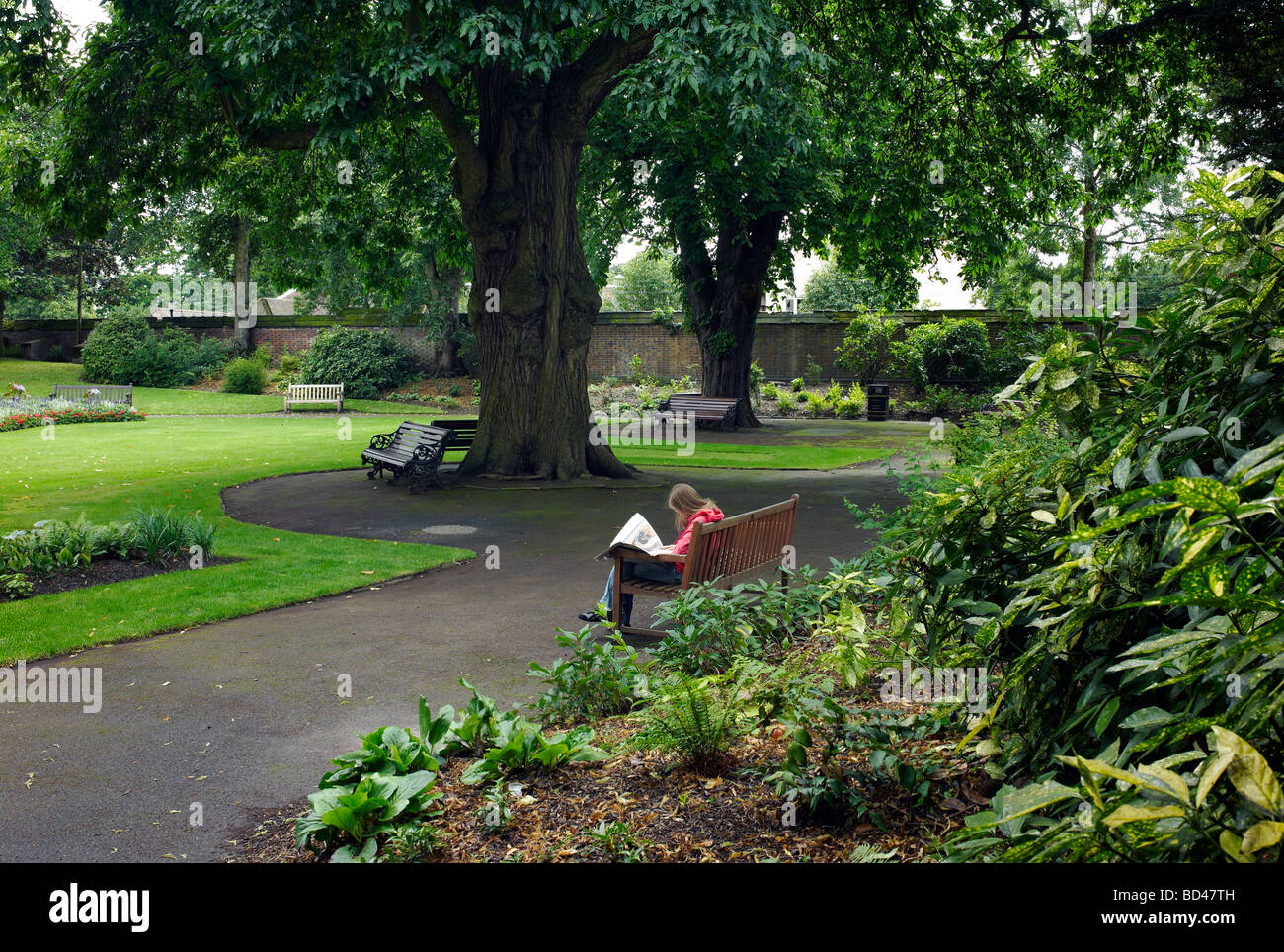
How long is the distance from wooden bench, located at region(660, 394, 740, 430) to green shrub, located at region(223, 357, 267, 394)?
19.9m

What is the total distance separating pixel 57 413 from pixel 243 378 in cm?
1118

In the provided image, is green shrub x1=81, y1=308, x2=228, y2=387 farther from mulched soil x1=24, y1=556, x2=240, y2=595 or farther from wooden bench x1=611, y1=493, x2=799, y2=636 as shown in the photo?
wooden bench x1=611, y1=493, x2=799, y2=636

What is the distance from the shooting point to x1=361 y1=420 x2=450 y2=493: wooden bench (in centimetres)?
1509

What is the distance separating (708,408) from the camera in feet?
89.8

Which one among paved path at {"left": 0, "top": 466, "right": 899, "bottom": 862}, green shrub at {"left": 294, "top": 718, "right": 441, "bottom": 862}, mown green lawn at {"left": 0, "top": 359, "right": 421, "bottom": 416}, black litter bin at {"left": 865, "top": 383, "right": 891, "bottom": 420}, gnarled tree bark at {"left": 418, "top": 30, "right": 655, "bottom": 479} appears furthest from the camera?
mown green lawn at {"left": 0, "top": 359, "right": 421, "bottom": 416}

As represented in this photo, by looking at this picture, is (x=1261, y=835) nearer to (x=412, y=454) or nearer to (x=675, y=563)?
(x=675, y=563)

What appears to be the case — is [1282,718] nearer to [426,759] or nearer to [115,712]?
[426,759]

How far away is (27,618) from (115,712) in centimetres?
255

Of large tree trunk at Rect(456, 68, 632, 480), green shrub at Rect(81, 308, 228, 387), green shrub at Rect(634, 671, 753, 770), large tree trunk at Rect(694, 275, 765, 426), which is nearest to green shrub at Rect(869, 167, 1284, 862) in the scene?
green shrub at Rect(634, 671, 753, 770)

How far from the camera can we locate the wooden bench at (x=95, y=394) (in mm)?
31531

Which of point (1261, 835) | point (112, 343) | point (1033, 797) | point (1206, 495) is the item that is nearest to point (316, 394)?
point (112, 343)

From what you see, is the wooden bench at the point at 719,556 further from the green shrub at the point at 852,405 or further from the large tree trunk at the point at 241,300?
the large tree trunk at the point at 241,300

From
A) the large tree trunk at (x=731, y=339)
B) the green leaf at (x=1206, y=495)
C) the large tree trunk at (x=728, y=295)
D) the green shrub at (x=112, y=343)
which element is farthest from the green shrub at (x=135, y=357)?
the green leaf at (x=1206, y=495)
